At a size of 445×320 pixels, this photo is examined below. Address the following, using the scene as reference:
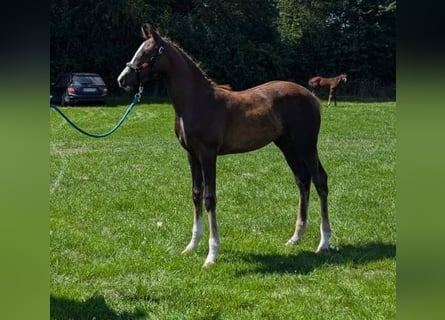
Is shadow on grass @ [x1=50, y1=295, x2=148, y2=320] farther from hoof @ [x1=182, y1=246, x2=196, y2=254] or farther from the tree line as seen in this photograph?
the tree line

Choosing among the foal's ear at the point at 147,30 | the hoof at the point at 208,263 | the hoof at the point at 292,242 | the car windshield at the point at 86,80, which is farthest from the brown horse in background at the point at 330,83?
the hoof at the point at 208,263

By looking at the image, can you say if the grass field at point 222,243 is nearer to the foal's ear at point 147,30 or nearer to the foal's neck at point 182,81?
the foal's neck at point 182,81

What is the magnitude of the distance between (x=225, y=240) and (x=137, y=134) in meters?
11.7

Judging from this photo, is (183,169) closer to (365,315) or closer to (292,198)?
(292,198)

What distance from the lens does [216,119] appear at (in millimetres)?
6016

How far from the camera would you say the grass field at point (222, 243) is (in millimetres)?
4660

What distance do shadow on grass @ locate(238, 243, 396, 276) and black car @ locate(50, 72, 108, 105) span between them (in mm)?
22414

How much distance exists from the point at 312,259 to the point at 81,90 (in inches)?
901

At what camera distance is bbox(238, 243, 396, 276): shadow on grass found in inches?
224

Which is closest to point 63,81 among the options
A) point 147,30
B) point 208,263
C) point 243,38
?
point 243,38

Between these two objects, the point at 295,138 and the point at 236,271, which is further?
the point at 295,138

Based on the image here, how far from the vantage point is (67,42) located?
3266 centimetres

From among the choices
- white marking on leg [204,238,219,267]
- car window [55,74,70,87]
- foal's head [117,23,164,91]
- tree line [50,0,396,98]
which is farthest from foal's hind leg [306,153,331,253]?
tree line [50,0,396,98]
